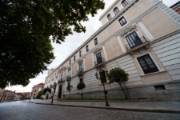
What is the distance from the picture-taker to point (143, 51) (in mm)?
11734

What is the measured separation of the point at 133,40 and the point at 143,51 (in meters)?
2.34

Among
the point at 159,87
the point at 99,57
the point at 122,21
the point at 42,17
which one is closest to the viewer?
the point at 42,17

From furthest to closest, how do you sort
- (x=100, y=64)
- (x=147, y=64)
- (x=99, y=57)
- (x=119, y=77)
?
1. (x=99, y=57)
2. (x=100, y=64)
3. (x=119, y=77)
4. (x=147, y=64)

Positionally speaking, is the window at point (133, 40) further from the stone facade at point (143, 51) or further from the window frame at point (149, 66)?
the window frame at point (149, 66)

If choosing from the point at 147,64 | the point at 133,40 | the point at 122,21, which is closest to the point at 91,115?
the point at 147,64

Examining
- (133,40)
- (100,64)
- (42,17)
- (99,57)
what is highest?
(99,57)

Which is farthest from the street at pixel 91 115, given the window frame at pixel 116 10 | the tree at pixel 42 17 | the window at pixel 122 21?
the window frame at pixel 116 10

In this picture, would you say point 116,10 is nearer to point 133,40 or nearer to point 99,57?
point 133,40

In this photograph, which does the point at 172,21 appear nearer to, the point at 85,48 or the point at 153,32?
the point at 153,32

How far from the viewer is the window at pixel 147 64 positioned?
10851 mm

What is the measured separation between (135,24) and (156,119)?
1175 cm

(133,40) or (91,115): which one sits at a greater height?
(133,40)

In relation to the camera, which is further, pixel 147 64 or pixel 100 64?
pixel 100 64

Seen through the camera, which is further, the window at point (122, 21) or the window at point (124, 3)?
the window at point (124, 3)
